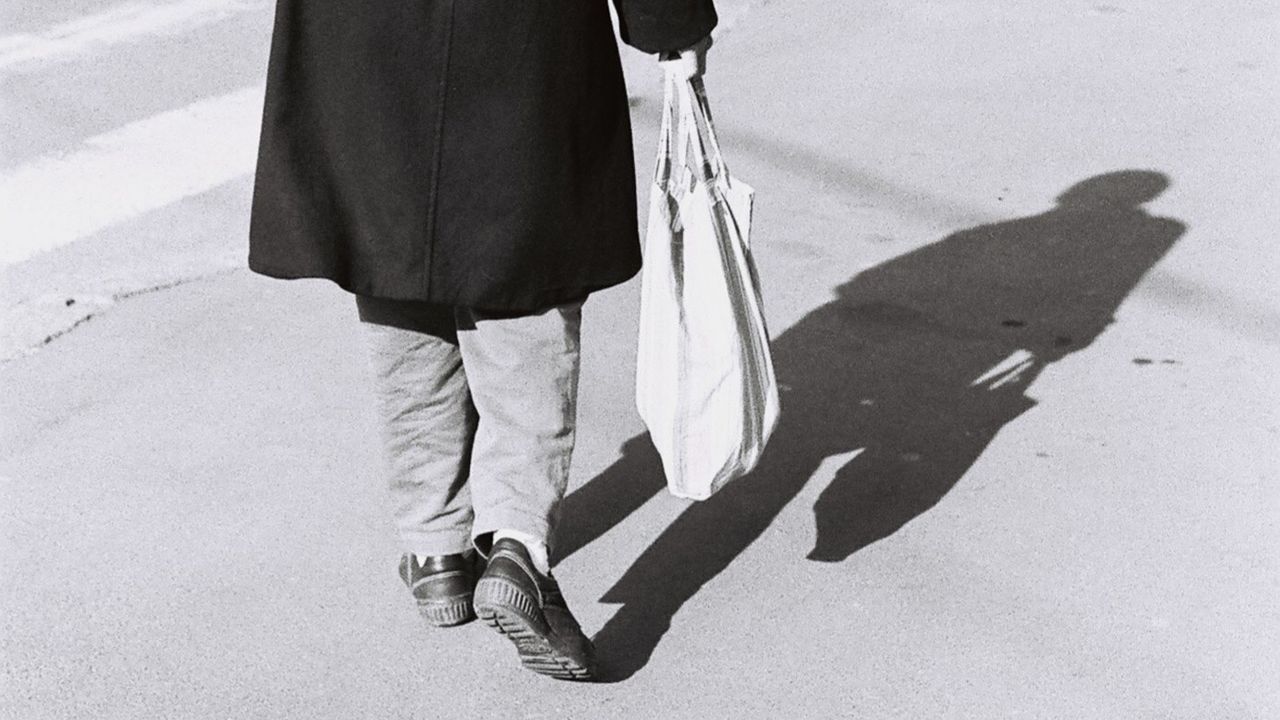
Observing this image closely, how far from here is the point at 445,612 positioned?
12.6ft

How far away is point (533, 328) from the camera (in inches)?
141

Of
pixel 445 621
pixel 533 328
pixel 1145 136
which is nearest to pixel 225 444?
pixel 445 621

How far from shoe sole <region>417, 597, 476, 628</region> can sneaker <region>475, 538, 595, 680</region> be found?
0.86 ft

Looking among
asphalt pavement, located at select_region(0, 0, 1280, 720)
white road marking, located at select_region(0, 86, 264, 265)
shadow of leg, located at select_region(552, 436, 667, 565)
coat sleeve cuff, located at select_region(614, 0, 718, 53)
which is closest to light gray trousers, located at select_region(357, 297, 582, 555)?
asphalt pavement, located at select_region(0, 0, 1280, 720)

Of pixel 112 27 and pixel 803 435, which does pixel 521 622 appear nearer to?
pixel 803 435

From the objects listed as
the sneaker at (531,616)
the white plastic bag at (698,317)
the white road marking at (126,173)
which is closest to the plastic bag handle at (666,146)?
the white plastic bag at (698,317)

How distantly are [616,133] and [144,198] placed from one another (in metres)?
3.17

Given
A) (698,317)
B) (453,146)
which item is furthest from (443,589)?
(453,146)

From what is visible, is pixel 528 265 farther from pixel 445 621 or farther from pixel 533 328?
pixel 445 621

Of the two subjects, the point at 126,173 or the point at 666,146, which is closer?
the point at 666,146

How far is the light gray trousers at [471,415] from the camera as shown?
362 centimetres

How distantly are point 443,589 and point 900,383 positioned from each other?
1.57m

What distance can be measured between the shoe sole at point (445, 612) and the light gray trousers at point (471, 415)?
0.34 feet

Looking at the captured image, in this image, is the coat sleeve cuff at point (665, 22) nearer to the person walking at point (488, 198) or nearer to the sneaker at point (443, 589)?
the person walking at point (488, 198)
